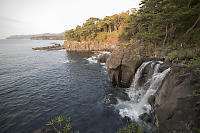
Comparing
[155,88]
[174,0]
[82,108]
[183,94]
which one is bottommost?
[82,108]

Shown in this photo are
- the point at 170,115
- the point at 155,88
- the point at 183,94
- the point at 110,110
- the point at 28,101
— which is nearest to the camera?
the point at 183,94

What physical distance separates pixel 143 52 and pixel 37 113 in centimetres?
2175

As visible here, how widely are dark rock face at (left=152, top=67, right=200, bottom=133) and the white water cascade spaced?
424 centimetres

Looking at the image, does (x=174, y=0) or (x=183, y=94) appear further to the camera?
(x=174, y=0)

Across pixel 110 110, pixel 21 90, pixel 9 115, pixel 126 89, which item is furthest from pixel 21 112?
pixel 126 89

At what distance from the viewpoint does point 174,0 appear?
13234mm

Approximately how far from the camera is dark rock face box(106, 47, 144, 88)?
1878 cm

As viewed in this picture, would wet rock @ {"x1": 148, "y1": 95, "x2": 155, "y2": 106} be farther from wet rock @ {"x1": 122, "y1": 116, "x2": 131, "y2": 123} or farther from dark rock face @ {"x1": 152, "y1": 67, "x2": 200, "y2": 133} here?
dark rock face @ {"x1": 152, "y1": 67, "x2": 200, "y2": 133}

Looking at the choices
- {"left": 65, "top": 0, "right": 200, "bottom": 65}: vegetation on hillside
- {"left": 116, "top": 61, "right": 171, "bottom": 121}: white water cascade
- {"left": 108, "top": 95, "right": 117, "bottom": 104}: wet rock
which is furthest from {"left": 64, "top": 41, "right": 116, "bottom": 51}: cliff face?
{"left": 108, "top": 95, "right": 117, "bottom": 104}: wet rock

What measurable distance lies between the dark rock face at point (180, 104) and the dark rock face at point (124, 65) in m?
10.1

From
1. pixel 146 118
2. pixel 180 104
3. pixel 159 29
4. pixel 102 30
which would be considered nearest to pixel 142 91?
pixel 146 118

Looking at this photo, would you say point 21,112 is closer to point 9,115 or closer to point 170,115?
point 9,115

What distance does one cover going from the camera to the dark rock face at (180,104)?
629cm

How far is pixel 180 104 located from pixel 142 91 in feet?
29.3
